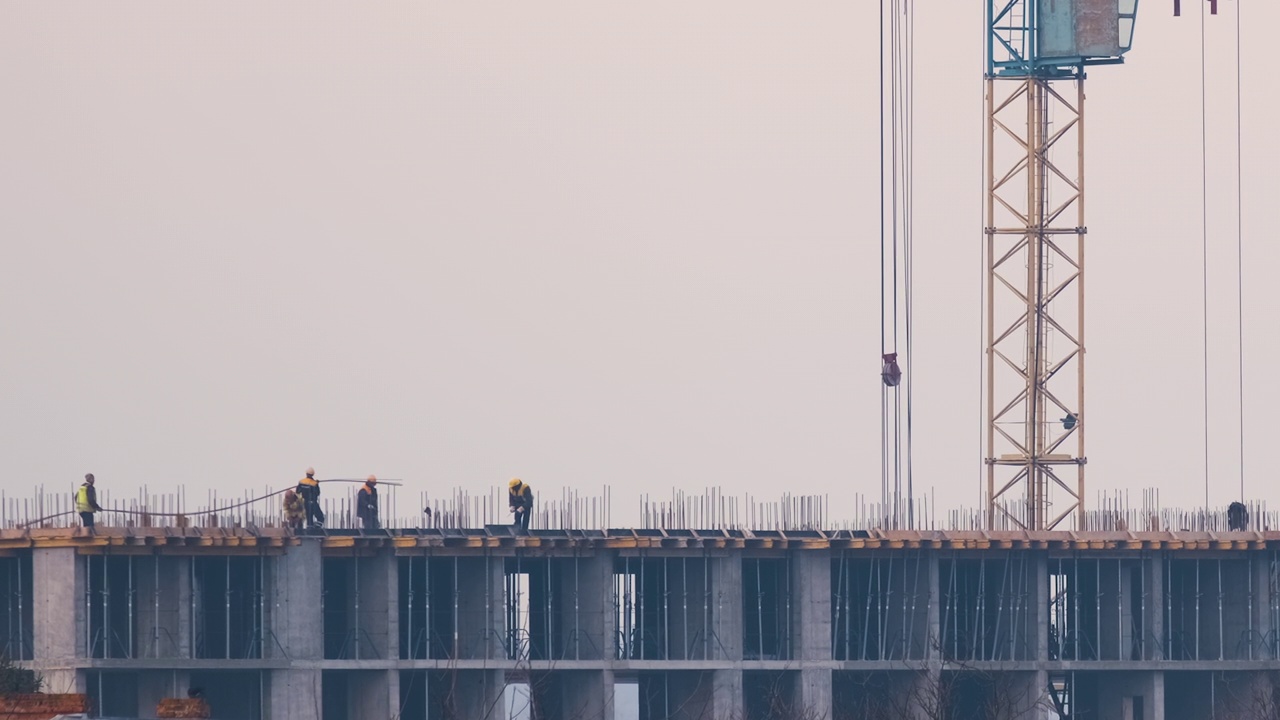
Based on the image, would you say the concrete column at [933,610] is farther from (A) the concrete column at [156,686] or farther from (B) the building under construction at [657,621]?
(A) the concrete column at [156,686]

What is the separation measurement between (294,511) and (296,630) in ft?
9.42

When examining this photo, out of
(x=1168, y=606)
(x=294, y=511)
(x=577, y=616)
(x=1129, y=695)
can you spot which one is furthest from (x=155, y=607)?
(x=1168, y=606)

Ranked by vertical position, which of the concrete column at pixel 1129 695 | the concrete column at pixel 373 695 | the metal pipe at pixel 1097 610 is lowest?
the concrete column at pixel 1129 695

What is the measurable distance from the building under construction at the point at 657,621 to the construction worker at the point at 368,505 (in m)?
1.18

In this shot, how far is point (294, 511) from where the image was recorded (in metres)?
58.2

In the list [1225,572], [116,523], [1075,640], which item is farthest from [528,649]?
[1225,572]

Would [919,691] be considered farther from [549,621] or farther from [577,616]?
[549,621]

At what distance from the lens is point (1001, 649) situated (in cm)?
6350

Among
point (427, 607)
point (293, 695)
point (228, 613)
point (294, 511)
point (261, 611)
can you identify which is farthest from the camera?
point (427, 607)

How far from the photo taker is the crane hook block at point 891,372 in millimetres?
72062

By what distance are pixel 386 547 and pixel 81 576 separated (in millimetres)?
6724

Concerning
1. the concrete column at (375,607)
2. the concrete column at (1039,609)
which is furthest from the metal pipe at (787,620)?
the concrete column at (375,607)

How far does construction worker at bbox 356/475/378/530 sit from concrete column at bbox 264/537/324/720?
7.25ft

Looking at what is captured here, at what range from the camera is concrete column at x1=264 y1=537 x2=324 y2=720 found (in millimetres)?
56719
